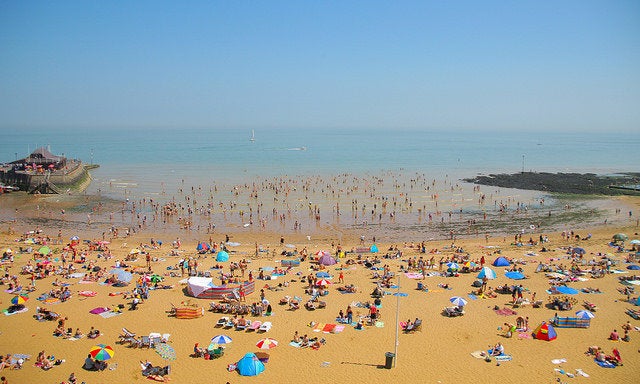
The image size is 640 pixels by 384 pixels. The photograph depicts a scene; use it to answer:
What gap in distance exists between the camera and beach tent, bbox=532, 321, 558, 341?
612 inches

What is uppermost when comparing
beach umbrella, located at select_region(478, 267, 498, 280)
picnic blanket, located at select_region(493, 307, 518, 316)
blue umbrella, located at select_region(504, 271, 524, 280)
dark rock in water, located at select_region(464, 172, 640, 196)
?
dark rock in water, located at select_region(464, 172, 640, 196)

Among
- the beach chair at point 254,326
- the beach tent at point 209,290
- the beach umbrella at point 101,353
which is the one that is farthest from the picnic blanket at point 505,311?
the beach umbrella at point 101,353

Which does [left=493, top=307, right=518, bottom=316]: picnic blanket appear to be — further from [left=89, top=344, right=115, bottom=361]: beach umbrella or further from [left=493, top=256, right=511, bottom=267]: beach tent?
[left=89, top=344, right=115, bottom=361]: beach umbrella

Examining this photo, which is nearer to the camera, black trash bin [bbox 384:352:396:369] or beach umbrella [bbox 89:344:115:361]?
beach umbrella [bbox 89:344:115:361]

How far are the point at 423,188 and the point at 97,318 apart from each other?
46.9 metres

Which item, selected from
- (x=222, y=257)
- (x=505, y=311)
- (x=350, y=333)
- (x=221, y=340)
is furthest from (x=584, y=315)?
(x=222, y=257)

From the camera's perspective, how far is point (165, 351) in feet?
46.9

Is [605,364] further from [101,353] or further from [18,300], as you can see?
[18,300]

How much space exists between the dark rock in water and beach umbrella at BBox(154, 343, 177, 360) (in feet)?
173

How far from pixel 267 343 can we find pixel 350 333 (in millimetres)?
3122

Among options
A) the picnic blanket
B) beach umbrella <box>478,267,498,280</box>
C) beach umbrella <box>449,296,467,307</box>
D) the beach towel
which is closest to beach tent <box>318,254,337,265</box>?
beach umbrella <box>478,267,498,280</box>

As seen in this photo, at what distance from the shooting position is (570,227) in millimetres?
37031

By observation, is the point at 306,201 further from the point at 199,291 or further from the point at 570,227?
the point at 199,291

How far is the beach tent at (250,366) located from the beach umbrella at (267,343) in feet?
4.20
